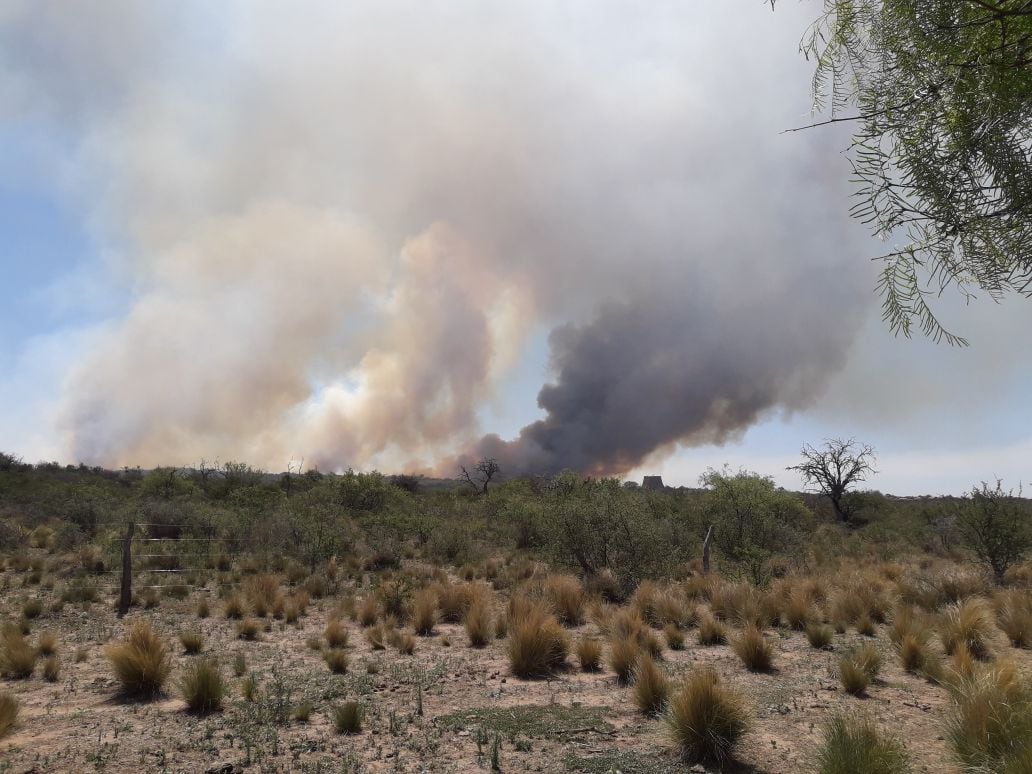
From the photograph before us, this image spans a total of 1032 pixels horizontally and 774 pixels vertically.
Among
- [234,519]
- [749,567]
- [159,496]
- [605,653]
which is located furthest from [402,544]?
[159,496]

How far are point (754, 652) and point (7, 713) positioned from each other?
10.0 meters

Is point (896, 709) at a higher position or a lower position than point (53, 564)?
lower

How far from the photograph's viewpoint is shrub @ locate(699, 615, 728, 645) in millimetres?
11555

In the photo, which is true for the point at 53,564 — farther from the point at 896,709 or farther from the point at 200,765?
the point at 896,709

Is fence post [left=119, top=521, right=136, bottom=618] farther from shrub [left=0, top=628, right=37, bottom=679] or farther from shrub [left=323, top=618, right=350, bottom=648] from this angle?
shrub [left=323, top=618, right=350, bottom=648]

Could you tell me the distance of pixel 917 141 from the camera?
524 centimetres

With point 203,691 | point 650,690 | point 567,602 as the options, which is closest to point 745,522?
point 567,602

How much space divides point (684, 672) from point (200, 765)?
6.67 m

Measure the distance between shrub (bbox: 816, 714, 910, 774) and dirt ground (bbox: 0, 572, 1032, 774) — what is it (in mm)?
550

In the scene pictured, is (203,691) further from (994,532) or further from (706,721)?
(994,532)

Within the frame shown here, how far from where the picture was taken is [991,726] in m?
5.51

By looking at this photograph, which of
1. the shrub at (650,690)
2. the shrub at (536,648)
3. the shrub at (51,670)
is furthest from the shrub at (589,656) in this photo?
the shrub at (51,670)

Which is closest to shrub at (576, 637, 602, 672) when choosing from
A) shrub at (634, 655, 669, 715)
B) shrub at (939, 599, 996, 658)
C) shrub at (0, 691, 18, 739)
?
shrub at (634, 655, 669, 715)

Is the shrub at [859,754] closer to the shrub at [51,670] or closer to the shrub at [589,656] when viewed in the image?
the shrub at [589,656]
